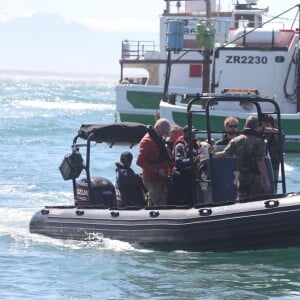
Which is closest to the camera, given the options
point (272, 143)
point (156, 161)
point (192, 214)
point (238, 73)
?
point (192, 214)

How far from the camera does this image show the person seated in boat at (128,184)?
14.9m

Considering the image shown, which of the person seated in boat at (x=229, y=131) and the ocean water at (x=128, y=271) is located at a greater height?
the person seated in boat at (x=229, y=131)

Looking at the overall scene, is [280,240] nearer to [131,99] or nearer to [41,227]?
[41,227]

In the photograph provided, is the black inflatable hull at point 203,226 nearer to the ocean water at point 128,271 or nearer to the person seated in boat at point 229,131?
the ocean water at point 128,271

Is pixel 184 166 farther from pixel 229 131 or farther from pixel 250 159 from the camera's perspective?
pixel 250 159

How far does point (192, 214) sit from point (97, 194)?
1763mm

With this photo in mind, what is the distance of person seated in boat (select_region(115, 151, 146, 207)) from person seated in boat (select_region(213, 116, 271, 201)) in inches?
47.9

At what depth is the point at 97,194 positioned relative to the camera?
15266 millimetres

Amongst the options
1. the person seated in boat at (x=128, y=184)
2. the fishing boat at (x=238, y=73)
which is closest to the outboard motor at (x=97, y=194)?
the person seated in boat at (x=128, y=184)

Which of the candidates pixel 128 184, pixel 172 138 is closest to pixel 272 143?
pixel 172 138

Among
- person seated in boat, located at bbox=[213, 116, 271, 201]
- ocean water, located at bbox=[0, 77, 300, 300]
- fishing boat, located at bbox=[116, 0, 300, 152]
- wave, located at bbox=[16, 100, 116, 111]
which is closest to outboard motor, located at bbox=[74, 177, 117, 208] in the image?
ocean water, located at bbox=[0, 77, 300, 300]

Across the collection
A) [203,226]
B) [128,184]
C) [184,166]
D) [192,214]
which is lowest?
[203,226]

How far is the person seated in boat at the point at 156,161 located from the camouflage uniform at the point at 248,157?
748 millimetres

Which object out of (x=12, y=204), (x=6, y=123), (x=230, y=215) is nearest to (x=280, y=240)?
(x=230, y=215)
